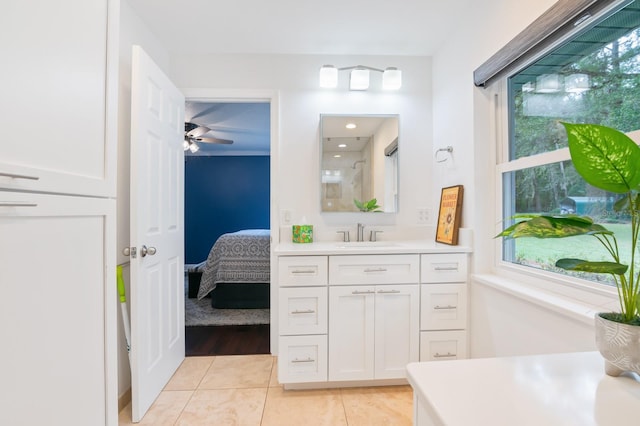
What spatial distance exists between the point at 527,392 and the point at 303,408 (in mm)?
1419

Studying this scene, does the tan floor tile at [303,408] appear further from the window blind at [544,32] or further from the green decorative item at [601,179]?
the window blind at [544,32]

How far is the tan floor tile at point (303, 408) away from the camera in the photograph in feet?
5.28

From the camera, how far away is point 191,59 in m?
2.36

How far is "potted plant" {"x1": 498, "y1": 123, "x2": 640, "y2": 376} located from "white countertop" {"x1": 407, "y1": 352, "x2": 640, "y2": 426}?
0.07m

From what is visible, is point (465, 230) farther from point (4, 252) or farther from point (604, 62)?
point (4, 252)

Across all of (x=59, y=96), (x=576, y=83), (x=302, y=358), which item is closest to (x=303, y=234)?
(x=302, y=358)

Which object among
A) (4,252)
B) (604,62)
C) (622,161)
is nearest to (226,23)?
(4,252)

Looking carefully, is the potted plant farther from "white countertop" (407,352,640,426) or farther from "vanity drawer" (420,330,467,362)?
"vanity drawer" (420,330,467,362)

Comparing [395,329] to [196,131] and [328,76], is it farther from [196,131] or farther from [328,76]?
[196,131]

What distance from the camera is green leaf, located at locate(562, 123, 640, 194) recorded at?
625 millimetres

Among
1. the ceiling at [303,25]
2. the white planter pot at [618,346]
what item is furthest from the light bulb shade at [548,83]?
the white planter pot at [618,346]

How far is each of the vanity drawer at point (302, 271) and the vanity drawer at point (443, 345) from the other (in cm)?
73

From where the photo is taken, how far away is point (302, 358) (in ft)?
5.97

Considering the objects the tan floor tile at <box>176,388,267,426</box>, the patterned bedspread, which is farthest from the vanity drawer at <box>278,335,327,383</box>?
the patterned bedspread
